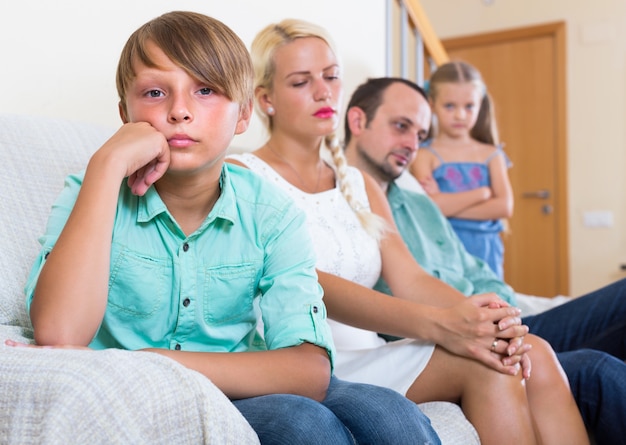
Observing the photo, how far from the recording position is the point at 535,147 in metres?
4.65

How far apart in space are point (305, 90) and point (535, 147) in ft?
11.5

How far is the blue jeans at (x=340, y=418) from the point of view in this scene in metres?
0.78

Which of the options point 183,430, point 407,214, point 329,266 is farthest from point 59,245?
point 407,214

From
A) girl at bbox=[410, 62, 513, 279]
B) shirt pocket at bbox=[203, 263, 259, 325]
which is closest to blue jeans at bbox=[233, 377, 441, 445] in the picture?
shirt pocket at bbox=[203, 263, 259, 325]

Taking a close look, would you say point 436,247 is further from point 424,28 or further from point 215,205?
point 424,28

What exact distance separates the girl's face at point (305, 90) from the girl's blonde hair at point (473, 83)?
1.25 m

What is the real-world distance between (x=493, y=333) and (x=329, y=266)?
39cm

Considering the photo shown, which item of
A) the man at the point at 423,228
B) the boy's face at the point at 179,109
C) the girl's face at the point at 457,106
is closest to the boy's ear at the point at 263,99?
the man at the point at 423,228

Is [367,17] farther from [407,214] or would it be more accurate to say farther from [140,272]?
[140,272]

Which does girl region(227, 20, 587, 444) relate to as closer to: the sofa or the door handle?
the sofa

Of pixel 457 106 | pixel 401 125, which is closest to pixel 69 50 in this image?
pixel 401 125

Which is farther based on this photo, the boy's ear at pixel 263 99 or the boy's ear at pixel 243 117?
the boy's ear at pixel 263 99

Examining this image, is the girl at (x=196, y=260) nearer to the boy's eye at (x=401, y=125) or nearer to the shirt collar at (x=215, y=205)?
the shirt collar at (x=215, y=205)

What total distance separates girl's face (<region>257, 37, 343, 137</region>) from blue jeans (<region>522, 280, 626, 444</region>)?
68 cm
